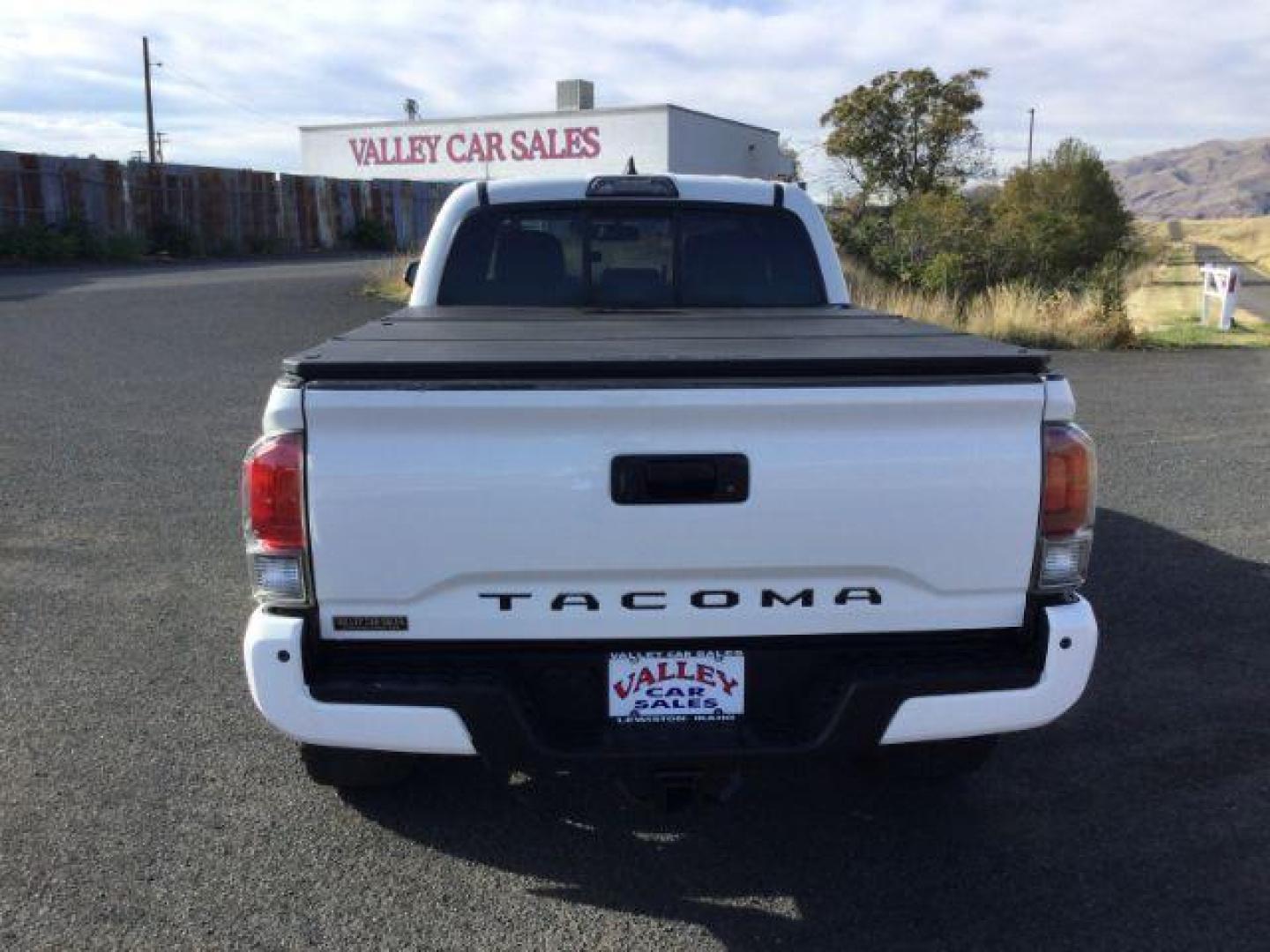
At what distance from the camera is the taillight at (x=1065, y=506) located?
2.79 m

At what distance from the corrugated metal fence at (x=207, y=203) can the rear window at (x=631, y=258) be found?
1075 inches

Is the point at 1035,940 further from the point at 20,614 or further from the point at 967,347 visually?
the point at 20,614

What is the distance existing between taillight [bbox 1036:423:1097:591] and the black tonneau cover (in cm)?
19

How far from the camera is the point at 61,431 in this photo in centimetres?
952

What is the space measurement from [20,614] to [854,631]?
4247 millimetres

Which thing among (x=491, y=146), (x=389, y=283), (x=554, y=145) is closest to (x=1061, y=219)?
(x=389, y=283)

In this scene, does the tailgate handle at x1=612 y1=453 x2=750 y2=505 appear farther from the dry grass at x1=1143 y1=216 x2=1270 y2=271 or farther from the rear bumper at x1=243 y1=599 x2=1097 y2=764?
the dry grass at x1=1143 y1=216 x2=1270 y2=271

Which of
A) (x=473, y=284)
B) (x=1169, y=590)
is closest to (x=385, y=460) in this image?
(x=473, y=284)

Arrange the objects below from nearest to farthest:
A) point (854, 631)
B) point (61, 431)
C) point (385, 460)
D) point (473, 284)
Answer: point (385, 460) → point (854, 631) → point (473, 284) → point (61, 431)

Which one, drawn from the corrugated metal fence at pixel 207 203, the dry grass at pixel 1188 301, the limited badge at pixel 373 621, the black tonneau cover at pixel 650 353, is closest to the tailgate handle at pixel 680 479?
the black tonneau cover at pixel 650 353

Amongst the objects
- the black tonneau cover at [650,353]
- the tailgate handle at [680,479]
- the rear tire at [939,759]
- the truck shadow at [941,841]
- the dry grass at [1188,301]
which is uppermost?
the black tonneau cover at [650,353]

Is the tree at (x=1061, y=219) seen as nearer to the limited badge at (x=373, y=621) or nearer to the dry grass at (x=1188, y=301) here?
the dry grass at (x=1188, y=301)

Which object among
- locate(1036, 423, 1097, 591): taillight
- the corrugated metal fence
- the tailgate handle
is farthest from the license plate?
the corrugated metal fence

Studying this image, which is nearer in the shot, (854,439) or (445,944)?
(854,439)
